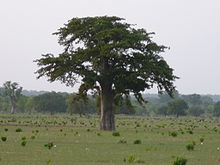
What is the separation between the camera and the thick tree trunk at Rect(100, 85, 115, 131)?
50.6 meters

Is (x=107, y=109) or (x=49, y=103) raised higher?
(x=49, y=103)

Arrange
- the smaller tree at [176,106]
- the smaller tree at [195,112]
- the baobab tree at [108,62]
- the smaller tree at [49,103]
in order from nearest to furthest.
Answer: the baobab tree at [108,62], the smaller tree at [176,106], the smaller tree at [49,103], the smaller tree at [195,112]

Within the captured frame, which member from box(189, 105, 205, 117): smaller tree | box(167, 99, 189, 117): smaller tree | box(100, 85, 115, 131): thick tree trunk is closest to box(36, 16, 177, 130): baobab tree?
box(100, 85, 115, 131): thick tree trunk

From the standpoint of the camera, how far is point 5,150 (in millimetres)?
23422

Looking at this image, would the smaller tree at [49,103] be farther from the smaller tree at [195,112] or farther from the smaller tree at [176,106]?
the smaller tree at [195,112]

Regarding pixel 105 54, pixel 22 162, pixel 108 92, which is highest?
pixel 105 54

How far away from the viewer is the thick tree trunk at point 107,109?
50.6m

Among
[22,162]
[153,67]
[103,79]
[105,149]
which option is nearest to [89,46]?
[103,79]

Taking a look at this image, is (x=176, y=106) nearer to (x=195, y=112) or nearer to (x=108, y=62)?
(x=195, y=112)

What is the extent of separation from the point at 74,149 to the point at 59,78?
25.2 m

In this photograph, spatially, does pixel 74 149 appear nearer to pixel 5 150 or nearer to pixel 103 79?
pixel 5 150

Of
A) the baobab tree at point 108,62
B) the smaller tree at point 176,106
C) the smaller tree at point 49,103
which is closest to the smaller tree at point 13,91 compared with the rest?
the smaller tree at point 49,103

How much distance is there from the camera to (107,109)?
5084 centimetres

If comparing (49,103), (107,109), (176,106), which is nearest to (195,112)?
(176,106)
